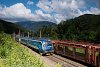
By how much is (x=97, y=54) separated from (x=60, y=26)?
335 ft

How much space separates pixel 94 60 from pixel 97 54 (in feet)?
2.88

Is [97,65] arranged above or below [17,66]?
below

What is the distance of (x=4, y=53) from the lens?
22922 millimetres

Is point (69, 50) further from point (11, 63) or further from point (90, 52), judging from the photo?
point (11, 63)

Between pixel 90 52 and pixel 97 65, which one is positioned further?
pixel 90 52

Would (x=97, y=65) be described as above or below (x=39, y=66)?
below

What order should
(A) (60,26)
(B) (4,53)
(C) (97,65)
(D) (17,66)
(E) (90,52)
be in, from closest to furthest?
(D) (17,66), (B) (4,53), (C) (97,65), (E) (90,52), (A) (60,26)

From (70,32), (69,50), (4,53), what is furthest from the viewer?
(70,32)

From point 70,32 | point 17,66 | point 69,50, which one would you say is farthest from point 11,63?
point 70,32

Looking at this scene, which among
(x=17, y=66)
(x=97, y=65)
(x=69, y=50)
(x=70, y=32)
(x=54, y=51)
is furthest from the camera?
(x=70, y=32)

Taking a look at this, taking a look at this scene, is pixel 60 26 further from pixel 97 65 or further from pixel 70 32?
pixel 97 65

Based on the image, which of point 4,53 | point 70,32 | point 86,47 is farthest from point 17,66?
point 70,32

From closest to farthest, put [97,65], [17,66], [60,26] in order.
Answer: [17,66], [97,65], [60,26]

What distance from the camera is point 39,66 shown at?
1205 centimetres
